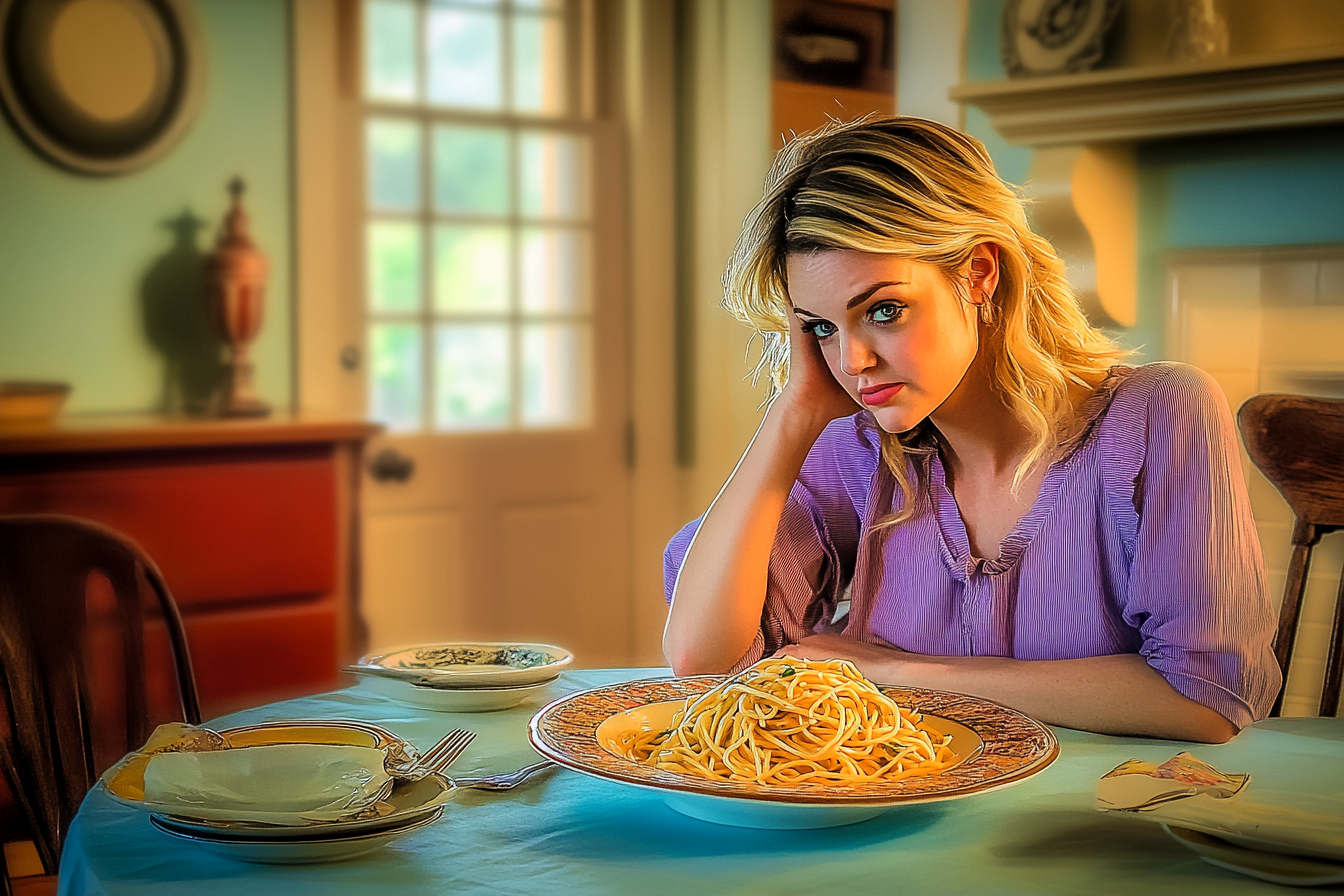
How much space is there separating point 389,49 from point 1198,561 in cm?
286

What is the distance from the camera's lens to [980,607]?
4.19ft

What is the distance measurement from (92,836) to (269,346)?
103 inches

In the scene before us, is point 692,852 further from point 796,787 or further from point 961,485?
point 961,485

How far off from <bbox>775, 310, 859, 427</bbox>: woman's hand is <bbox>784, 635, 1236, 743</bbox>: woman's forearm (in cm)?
32

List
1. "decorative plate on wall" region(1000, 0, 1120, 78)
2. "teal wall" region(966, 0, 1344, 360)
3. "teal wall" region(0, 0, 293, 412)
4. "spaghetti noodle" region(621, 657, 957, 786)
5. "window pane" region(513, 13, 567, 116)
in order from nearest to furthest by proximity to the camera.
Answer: "spaghetti noodle" region(621, 657, 957, 786)
"teal wall" region(966, 0, 1344, 360)
"decorative plate on wall" region(1000, 0, 1120, 78)
"teal wall" region(0, 0, 293, 412)
"window pane" region(513, 13, 567, 116)

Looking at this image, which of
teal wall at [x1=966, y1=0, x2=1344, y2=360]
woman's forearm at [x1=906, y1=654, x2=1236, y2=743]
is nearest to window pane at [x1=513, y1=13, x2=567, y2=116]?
teal wall at [x1=966, y1=0, x2=1344, y2=360]

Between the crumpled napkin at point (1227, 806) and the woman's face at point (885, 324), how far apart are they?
482 millimetres

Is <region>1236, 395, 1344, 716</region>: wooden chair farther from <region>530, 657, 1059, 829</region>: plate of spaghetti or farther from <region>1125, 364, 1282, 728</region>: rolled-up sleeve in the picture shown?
<region>530, 657, 1059, 829</region>: plate of spaghetti

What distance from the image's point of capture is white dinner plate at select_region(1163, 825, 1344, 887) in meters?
0.69

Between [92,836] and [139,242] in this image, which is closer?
[92,836]

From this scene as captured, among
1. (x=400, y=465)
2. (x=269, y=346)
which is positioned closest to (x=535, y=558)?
A: (x=400, y=465)

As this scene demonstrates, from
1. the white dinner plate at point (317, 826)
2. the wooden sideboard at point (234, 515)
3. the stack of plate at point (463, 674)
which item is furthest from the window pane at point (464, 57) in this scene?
the white dinner plate at point (317, 826)

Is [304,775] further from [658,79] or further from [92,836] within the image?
[658,79]

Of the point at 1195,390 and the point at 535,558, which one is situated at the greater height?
the point at 1195,390
